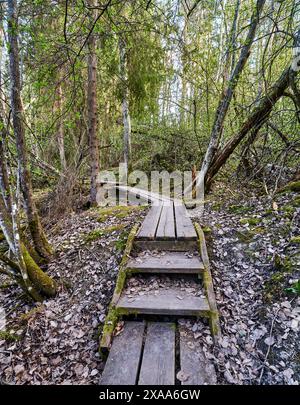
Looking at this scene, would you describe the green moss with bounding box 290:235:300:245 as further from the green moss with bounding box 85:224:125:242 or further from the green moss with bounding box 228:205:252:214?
the green moss with bounding box 85:224:125:242

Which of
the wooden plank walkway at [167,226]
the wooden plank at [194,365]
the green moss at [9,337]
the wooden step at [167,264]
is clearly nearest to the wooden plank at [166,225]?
the wooden plank walkway at [167,226]

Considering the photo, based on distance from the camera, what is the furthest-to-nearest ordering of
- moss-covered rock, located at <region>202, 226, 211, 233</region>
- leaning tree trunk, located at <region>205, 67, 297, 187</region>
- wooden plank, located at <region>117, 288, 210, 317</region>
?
leaning tree trunk, located at <region>205, 67, 297, 187</region> < moss-covered rock, located at <region>202, 226, 211, 233</region> < wooden plank, located at <region>117, 288, 210, 317</region>

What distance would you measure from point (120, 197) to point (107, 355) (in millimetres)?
6044

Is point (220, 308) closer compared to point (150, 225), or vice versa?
point (220, 308)

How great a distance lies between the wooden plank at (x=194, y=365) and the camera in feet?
6.18

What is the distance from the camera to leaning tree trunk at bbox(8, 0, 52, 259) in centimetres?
258

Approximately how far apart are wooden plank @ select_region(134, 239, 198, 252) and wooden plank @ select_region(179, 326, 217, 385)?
134 cm

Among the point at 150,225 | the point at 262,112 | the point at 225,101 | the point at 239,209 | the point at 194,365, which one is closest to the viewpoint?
the point at 194,365

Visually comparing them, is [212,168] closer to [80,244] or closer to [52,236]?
[80,244]

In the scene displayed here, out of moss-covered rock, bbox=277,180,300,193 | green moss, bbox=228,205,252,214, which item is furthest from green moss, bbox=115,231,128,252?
moss-covered rock, bbox=277,180,300,193

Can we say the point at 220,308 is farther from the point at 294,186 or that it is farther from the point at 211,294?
the point at 294,186

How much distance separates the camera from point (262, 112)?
4766 millimetres

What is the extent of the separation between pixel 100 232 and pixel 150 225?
92 centimetres

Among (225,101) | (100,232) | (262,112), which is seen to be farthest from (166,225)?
(225,101)
